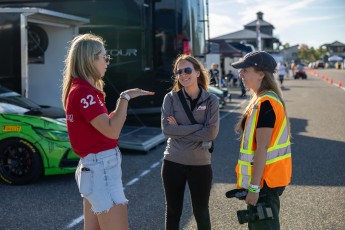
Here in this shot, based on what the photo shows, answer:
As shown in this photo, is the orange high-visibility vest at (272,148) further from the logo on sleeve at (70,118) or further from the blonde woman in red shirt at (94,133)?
the logo on sleeve at (70,118)

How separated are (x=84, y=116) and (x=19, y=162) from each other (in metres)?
4.24

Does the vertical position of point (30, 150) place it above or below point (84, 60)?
below

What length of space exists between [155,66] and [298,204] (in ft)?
19.1

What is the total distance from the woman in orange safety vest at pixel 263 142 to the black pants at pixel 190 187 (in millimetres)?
584

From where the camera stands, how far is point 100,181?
9.04 feet

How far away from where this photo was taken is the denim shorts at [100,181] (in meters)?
2.76

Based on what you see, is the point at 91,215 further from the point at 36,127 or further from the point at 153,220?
the point at 36,127

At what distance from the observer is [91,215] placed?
3.04 meters

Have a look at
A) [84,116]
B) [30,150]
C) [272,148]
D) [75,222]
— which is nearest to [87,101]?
[84,116]

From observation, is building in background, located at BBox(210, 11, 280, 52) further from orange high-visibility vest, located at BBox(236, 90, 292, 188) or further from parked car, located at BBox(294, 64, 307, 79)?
orange high-visibility vest, located at BBox(236, 90, 292, 188)

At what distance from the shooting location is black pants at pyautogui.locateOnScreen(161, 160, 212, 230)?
362 centimetres

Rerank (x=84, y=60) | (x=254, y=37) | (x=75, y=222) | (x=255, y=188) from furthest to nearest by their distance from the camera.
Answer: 1. (x=254, y=37)
2. (x=75, y=222)
3. (x=255, y=188)
4. (x=84, y=60)

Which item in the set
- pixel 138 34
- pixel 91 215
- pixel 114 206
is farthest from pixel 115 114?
pixel 138 34

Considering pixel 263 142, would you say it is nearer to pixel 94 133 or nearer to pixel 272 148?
pixel 272 148
